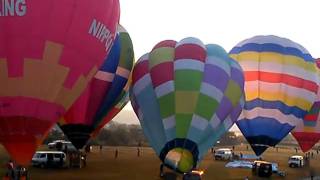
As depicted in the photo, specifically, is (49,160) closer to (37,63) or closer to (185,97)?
(185,97)

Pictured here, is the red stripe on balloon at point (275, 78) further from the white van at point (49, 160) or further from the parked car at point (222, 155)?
the parked car at point (222, 155)

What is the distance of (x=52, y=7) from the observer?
11.8m

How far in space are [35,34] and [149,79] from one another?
16.1 feet

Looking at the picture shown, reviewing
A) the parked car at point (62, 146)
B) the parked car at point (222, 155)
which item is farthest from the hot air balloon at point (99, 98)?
the parked car at point (222, 155)

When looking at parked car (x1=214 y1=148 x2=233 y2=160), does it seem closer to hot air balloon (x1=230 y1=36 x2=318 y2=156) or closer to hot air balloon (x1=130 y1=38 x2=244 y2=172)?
hot air balloon (x1=230 y1=36 x2=318 y2=156)

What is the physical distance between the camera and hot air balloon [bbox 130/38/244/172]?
1418 cm

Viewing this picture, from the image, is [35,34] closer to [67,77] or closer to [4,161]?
[67,77]

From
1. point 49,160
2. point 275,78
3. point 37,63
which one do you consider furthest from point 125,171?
point 37,63

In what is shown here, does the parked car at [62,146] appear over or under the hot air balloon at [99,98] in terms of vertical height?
under

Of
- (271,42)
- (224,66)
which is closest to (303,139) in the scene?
(271,42)

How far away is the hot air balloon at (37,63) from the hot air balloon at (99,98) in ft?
13.2

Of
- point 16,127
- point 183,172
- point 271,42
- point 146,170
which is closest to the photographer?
point 16,127

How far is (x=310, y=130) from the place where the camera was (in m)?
23.2

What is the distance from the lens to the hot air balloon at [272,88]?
18328 mm
